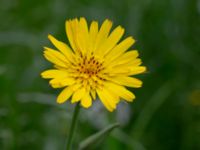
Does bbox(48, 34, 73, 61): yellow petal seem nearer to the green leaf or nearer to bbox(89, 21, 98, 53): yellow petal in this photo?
bbox(89, 21, 98, 53): yellow petal

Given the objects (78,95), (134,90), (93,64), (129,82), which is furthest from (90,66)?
(134,90)

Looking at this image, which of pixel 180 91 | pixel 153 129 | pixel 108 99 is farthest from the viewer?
pixel 180 91

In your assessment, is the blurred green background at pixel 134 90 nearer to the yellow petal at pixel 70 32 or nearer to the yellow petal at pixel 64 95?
the yellow petal at pixel 70 32

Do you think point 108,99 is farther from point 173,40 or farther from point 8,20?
point 8,20

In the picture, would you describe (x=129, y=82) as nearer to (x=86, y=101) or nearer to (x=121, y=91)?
(x=121, y=91)

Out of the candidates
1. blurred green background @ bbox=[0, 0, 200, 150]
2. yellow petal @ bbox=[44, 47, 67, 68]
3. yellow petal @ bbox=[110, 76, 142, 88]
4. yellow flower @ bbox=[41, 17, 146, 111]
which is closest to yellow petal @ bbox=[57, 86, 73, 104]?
yellow flower @ bbox=[41, 17, 146, 111]

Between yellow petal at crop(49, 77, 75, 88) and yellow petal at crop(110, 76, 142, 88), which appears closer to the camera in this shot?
yellow petal at crop(49, 77, 75, 88)

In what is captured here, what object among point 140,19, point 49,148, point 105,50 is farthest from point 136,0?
point 105,50
